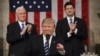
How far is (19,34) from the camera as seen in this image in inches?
202

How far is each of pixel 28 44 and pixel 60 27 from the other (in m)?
0.89

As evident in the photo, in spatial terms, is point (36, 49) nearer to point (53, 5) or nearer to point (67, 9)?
point (67, 9)

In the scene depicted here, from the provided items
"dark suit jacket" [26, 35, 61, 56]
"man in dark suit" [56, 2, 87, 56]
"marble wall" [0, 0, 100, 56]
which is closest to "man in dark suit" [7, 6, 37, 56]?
"dark suit jacket" [26, 35, 61, 56]

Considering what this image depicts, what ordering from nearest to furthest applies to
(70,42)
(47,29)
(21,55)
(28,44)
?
1. (47,29)
2. (28,44)
3. (21,55)
4. (70,42)

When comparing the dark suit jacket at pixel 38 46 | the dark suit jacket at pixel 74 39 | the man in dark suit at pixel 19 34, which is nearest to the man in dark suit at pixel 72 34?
the dark suit jacket at pixel 74 39

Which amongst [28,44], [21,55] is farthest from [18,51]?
[28,44]

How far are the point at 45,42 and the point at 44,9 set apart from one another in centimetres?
191

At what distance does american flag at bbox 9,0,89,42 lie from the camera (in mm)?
6500

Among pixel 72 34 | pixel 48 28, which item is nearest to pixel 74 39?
pixel 72 34

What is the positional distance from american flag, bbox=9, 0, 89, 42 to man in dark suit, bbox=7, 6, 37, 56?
4.05 ft

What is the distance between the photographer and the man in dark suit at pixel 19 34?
16.9 ft

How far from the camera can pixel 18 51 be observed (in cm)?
523

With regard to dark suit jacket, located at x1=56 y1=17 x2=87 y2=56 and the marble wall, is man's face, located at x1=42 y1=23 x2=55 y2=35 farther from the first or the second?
the marble wall

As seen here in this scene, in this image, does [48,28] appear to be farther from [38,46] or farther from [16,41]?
[16,41]
